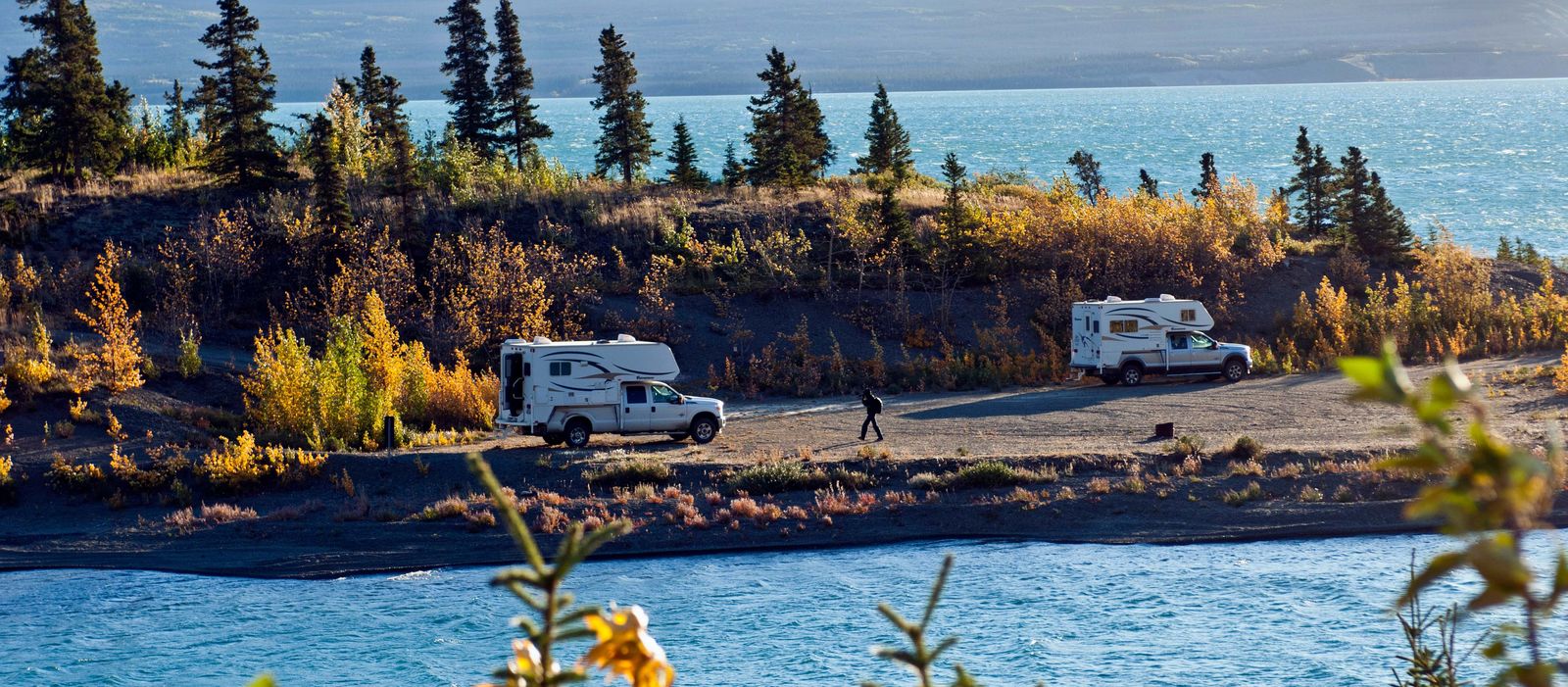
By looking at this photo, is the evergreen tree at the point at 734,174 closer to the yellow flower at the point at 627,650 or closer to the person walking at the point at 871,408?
the person walking at the point at 871,408

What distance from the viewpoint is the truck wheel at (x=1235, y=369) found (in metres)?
36.6

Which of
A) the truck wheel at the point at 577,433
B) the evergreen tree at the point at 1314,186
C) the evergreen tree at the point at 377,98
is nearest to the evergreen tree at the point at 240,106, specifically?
the evergreen tree at the point at 377,98

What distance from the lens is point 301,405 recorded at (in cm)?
2883

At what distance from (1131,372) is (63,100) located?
114 ft

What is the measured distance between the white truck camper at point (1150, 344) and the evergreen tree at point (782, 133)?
60.8ft

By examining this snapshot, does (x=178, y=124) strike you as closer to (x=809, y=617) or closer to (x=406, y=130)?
(x=406, y=130)

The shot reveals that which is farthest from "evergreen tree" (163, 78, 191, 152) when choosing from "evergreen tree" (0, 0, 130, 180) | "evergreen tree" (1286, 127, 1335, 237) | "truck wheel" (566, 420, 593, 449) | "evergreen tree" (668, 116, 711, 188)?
"evergreen tree" (1286, 127, 1335, 237)

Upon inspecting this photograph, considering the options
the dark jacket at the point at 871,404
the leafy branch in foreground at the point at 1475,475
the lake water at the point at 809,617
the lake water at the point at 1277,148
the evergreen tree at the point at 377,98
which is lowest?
the lake water at the point at 809,617

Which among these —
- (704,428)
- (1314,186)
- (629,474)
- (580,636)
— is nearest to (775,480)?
(629,474)

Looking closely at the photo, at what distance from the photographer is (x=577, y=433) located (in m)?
28.2

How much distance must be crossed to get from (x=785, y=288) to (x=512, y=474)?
19.0m

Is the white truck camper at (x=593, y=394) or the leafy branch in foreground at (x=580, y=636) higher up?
the leafy branch in foreground at (x=580, y=636)

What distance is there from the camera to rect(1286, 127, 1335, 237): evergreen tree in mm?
51156

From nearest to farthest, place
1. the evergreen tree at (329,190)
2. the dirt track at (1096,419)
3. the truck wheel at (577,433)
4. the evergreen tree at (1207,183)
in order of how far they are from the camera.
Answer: the dirt track at (1096,419), the truck wheel at (577,433), the evergreen tree at (329,190), the evergreen tree at (1207,183)
